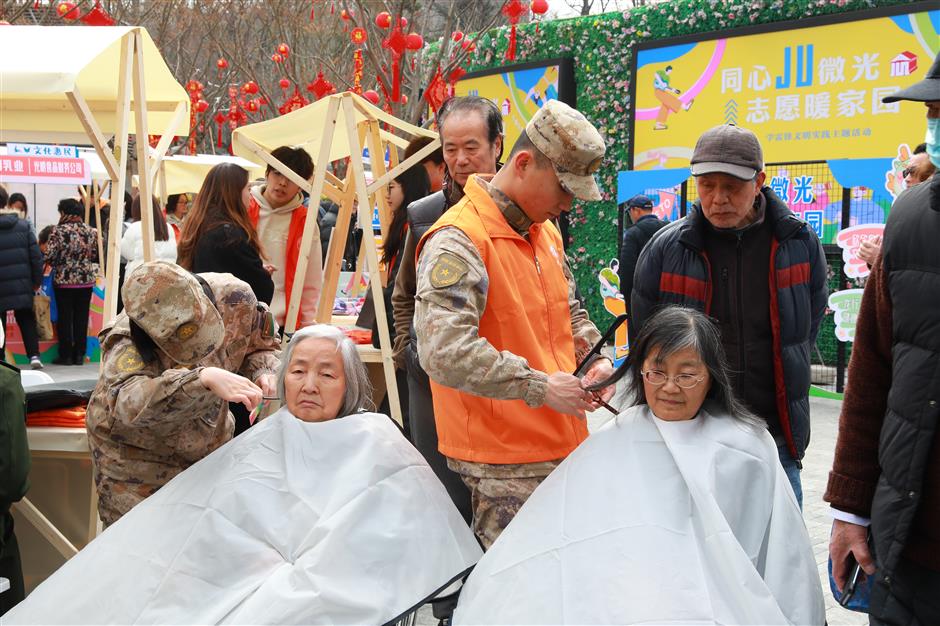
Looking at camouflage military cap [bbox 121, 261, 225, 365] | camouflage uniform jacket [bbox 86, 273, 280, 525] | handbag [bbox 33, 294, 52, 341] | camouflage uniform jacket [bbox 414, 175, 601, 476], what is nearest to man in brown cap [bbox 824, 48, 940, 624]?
camouflage uniform jacket [bbox 414, 175, 601, 476]

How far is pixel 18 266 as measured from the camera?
35.9ft

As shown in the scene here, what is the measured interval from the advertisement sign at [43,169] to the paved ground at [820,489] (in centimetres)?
413

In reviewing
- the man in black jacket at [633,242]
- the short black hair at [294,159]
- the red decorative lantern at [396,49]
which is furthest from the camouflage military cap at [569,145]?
the red decorative lantern at [396,49]

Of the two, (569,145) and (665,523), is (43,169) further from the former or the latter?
(665,523)

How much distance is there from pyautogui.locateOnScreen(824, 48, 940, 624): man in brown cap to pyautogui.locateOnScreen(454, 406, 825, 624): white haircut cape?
191 mm

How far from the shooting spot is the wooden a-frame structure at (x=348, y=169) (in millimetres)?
5820

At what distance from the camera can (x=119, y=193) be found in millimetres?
5605

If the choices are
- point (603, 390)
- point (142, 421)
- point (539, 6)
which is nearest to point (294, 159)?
point (142, 421)

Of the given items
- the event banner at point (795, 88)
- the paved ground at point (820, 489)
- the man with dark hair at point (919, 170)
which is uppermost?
the event banner at point (795, 88)

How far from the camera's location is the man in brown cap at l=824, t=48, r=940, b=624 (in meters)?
2.19

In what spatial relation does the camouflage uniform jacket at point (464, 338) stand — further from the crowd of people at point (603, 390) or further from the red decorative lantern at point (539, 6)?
the red decorative lantern at point (539, 6)

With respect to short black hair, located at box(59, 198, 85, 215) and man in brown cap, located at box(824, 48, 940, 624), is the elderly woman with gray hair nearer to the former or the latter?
man in brown cap, located at box(824, 48, 940, 624)

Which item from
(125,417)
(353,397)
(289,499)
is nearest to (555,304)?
(353,397)

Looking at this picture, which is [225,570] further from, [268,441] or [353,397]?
[353,397]
